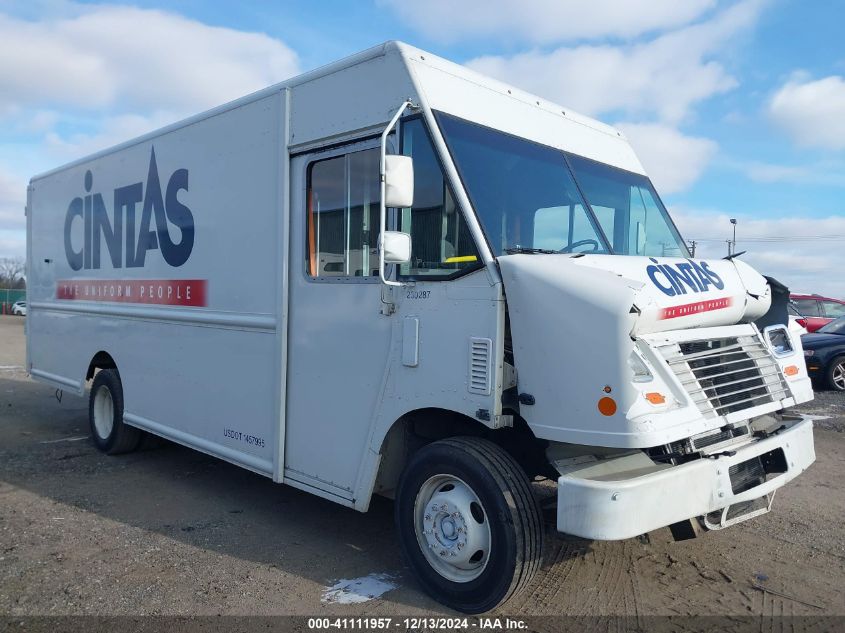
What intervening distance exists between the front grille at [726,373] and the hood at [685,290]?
14 centimetres

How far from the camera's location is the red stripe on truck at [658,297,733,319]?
3619 millimetres

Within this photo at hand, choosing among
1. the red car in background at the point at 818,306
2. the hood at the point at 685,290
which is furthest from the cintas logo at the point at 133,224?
the red car in background at the point at 818,306

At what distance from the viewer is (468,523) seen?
376cm

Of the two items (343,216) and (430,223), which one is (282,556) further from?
(430,223)

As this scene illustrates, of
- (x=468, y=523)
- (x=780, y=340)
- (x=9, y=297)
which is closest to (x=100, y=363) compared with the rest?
(x=468, y=523)

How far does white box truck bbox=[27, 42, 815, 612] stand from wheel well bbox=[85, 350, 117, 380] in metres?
1.84

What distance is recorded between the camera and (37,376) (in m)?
8.90

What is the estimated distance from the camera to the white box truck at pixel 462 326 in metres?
3.43

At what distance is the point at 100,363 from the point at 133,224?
1800 mm

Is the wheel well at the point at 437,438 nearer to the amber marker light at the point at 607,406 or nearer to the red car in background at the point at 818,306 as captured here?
the amber marker light at the point at 607,406

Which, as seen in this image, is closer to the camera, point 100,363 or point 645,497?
point 645,497

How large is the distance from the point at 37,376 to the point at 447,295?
724 centimetres

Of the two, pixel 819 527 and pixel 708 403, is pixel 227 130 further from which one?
pixel 819 527

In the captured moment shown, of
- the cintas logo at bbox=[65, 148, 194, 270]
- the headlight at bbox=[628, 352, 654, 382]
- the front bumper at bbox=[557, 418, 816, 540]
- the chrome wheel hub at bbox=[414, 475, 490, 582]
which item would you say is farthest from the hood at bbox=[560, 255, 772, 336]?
the cintas logo at bbox=[65, 148, 194, 270]
